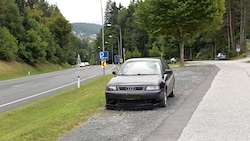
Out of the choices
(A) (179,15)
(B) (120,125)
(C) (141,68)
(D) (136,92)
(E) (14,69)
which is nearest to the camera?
(B) (120,125)

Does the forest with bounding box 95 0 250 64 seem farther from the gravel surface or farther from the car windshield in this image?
the gravel surface

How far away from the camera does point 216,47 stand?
280ft

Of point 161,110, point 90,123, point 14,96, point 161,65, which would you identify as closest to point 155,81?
point 161,110

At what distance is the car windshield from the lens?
1125 centimetres

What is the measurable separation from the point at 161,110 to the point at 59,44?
83056 millimetres

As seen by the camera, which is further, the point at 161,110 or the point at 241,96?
the point at 241,96

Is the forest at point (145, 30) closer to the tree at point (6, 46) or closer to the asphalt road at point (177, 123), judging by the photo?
the tree at point (6, 46)

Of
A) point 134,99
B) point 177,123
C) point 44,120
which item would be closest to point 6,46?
point 44,120

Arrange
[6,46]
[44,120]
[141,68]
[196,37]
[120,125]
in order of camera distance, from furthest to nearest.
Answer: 1. [196,37]
2. [6,46]
3. [141,68]
4. [44,120]
5. [120,125]

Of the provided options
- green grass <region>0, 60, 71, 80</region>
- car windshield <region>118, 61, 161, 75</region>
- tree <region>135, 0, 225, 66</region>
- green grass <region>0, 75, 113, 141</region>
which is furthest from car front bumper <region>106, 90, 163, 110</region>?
green grass <region>0, 60, 71, 80</region>

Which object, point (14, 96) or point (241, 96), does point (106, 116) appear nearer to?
point (241, 96)

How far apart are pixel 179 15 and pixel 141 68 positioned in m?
21.0

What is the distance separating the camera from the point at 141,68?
1149 centimetres

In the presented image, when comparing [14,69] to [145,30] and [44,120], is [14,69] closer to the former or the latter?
[145,30]
